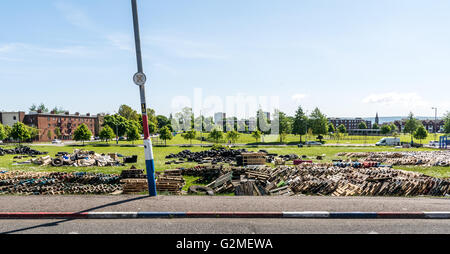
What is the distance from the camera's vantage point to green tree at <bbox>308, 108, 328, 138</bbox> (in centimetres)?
6719

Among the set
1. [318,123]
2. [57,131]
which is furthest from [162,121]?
[318,123]

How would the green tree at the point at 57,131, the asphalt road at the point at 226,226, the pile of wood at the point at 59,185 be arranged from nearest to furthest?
1. the asphalt road at the point at 226,226
2. the pile of wood at the point at 59,185
3. the green tree at the point at 57,131

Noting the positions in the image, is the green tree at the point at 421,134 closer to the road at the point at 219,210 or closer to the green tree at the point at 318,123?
the green tree at the point at 318,123

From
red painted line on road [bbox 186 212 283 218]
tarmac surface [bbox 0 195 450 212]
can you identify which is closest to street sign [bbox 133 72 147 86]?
tarmac surface [bbox 0 195 450 212]

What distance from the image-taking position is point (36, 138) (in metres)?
81.6

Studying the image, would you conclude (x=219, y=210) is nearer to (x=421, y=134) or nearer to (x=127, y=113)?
(x=421, y=134)

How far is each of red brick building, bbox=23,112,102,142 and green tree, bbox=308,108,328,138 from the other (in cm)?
7838

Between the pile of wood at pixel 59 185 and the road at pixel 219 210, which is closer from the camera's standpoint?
the road at pixel 219 210

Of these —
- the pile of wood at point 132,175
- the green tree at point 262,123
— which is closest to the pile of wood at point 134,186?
the pile of wood at point 132,175

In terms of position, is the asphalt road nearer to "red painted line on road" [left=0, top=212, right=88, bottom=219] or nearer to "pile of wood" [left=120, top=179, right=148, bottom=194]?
"red painted line on road" [left=0, top=212, right=88, bottom=219]

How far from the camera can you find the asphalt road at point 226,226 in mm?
6742

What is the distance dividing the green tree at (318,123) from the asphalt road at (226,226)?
6212cm
